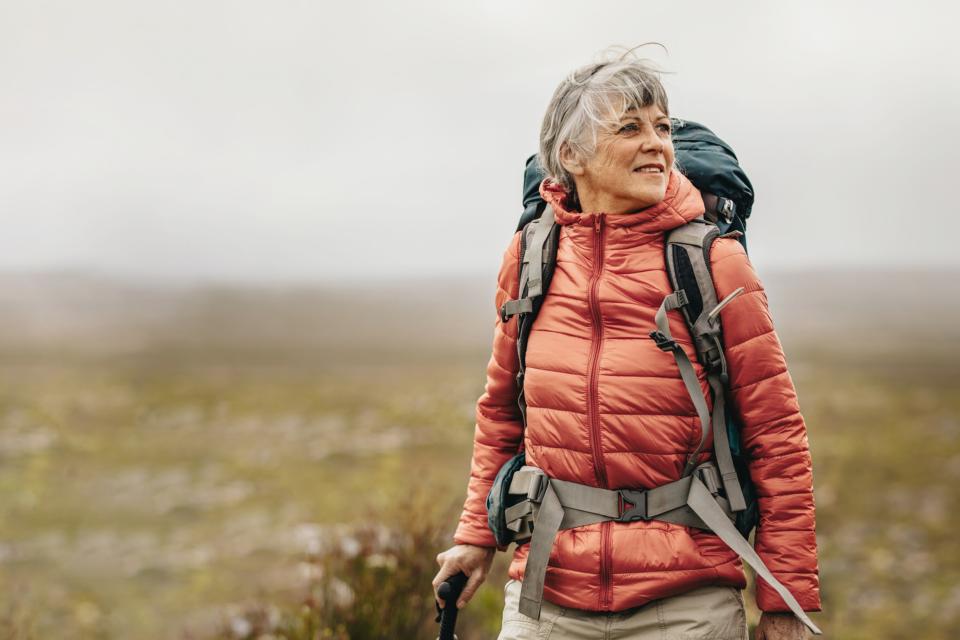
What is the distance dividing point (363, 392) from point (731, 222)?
68.4 ft

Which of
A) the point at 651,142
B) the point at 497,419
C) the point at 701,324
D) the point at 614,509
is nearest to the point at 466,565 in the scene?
the point at 497,419

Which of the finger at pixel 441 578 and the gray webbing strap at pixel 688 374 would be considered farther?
the finger at pixel 441 578

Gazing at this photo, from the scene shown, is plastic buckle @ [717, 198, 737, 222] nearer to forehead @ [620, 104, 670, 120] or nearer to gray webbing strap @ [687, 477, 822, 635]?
forehead @ [620, 104, 670, 120]

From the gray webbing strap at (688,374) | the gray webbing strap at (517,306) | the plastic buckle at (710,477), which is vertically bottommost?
the plastic buckle at (710,477)

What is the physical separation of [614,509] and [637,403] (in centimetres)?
23

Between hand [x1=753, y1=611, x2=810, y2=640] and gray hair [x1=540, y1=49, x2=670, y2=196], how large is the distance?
107 centimetres

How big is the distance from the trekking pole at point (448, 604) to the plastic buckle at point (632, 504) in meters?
0.55

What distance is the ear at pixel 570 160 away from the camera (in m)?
2.06

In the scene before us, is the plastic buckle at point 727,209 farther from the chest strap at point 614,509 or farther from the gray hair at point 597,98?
the chest strap at point 614,509

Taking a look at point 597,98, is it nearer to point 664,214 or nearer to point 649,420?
point 664,214

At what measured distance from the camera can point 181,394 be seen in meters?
23.4

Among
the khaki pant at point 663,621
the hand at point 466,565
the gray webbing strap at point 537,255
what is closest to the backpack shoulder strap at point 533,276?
the gray webbing strap at point 537,255

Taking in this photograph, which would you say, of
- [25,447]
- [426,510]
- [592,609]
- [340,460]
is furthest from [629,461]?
[25,447]

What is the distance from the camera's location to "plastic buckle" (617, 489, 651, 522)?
6.24 ft
